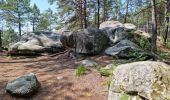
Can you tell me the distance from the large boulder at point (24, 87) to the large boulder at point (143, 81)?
309 cm

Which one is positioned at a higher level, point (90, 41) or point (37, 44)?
point (90, 41)

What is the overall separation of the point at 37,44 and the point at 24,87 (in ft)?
31.6

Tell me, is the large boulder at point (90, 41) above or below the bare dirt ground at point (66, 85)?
above

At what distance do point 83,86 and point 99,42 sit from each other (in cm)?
643

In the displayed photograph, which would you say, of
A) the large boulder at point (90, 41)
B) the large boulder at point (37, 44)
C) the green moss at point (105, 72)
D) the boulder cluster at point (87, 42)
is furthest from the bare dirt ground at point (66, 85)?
the large boulder at point (37, 44)

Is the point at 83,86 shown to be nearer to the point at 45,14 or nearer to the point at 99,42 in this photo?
the point at 99,42

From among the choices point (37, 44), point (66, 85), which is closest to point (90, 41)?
point (37, 44)

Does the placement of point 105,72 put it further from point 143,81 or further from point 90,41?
point 90,41

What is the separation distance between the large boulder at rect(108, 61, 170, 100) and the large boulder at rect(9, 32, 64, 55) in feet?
36.6

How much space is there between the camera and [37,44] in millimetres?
17656

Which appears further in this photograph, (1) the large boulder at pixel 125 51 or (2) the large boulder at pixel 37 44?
(2) the large boulder at pixel 37 44

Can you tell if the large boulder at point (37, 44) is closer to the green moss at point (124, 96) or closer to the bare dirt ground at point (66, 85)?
the bare dirt ground at point (66, 85)

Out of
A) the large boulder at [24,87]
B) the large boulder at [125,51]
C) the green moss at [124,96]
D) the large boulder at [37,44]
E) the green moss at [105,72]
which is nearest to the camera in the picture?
the green moss at [124,96]

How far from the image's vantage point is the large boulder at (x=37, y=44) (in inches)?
679
